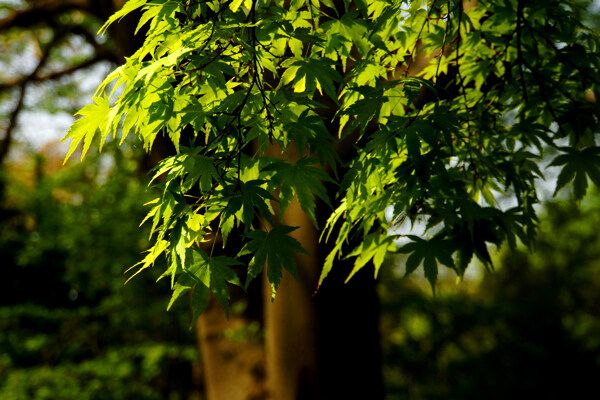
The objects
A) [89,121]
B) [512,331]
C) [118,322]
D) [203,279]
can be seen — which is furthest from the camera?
[512,331]

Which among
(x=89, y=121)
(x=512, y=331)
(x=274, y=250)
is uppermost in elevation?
(x=89, y=121)

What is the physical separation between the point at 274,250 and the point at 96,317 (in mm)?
6540

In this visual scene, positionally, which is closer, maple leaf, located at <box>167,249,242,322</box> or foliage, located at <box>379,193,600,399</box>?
maple leaf, located at <box>167,249,242,322</box>

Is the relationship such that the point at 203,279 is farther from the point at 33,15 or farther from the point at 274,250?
the point at 33,15

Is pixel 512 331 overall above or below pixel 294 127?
below

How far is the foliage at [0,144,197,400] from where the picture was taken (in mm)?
5523

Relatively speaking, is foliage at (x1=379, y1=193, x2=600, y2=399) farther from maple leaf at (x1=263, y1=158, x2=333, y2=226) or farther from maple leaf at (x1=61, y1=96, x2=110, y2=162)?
maple leaf at (x1=61, y1=96, x2=110, y2=162)

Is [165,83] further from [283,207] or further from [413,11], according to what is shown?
[413,11]

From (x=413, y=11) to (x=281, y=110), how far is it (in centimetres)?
79

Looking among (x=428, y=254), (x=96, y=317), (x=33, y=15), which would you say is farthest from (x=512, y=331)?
(x=33, y=15)

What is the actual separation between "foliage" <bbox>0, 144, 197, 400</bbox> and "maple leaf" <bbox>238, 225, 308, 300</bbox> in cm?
433

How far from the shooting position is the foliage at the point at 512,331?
652cm

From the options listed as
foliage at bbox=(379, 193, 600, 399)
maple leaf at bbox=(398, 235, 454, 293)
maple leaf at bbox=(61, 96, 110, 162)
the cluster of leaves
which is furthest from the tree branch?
foliage at bbox=(379, 193, 600, 399)

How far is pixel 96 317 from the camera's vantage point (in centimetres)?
686
